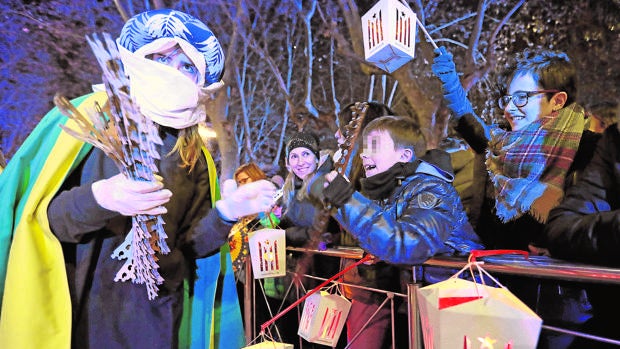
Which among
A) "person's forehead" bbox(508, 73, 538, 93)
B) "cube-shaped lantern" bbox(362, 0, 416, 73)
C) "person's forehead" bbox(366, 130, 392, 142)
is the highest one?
"cube-shaped lantern" bbox(362, 0, 416, 73)

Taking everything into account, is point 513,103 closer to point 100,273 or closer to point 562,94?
point 562,94

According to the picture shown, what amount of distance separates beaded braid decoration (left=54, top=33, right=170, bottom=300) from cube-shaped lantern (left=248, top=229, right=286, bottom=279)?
2.24ft

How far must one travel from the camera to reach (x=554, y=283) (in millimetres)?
1831

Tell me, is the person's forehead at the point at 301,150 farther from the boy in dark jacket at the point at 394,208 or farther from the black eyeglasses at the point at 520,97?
the black eyeglasses at the point at 520,97

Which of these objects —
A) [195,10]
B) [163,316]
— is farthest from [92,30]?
[163,316]

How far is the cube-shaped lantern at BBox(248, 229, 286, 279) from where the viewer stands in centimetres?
228

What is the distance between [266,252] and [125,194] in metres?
0.99

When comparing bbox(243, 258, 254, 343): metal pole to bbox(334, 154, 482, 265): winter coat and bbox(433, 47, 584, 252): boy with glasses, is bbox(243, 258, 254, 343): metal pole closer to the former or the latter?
bbox(334, 154, 482, 265): winter coat

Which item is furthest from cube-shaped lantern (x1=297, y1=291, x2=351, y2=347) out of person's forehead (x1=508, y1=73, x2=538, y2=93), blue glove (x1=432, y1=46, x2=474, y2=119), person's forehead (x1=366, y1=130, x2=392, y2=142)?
person's forehead (x1=508, y1=73, x2=538, y2=93)

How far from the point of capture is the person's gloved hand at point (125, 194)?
1.45 meters

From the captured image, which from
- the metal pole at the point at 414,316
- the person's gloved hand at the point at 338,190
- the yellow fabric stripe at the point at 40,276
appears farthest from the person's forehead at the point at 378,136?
the yellow fabric stripe at the point at 40,276

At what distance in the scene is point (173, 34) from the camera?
5.37 ft

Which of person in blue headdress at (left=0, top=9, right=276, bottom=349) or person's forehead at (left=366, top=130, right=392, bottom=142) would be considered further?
person's forehead at (left=366, top=130, right=392, bottom=142)

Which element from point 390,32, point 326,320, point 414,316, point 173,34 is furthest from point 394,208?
point 173,34
